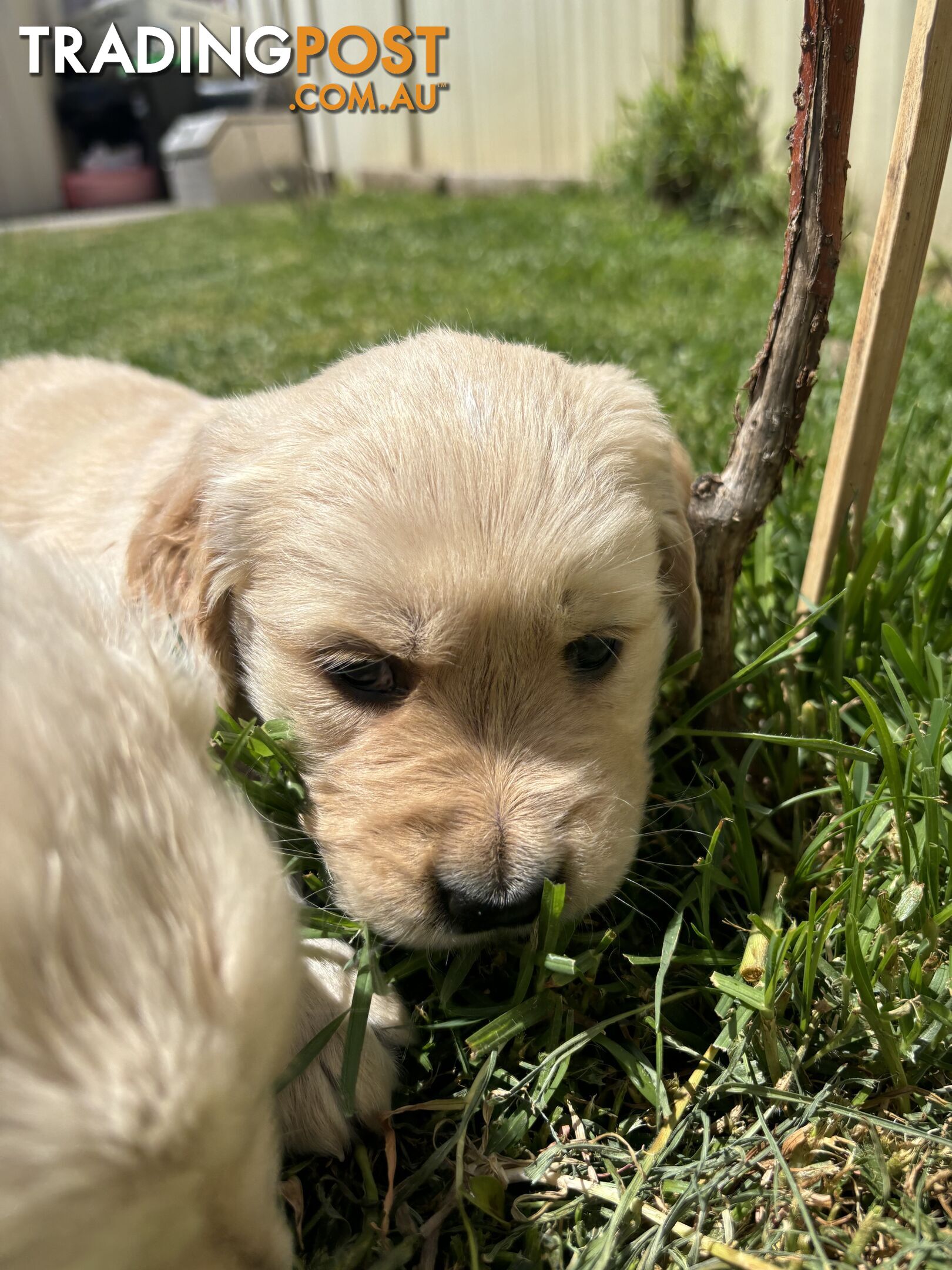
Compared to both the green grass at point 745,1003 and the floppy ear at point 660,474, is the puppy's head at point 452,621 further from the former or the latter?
the green grass at point 745,1003

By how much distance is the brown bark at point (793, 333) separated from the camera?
67.1 inches

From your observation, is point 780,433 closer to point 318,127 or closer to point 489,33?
point 489,33

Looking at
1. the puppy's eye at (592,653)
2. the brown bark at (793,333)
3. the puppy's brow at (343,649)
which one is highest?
the brown bark at (793,333)

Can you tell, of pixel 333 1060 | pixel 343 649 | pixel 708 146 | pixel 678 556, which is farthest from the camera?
pixel 708 146

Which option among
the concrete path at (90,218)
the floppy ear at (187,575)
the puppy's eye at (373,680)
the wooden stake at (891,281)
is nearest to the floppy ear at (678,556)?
the wooden stake at (891,281)

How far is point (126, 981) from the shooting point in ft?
3.32

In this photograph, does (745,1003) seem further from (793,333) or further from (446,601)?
(793,333)

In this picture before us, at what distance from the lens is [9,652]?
3.80 feet

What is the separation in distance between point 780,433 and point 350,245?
8.33 metres

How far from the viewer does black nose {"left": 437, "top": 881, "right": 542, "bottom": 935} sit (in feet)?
5.15

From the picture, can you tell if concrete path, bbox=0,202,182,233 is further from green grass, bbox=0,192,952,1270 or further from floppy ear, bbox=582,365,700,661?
green grass, bbox=0,192,952,1270

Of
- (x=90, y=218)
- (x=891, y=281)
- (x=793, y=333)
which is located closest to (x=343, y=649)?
(x=793, y=333)

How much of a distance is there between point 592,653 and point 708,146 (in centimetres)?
745

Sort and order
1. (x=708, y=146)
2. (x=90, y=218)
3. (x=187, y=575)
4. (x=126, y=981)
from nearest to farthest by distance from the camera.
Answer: (x=126, y=981) < (x=187, y=575) < (x=708, y=146) < (x=90, y=218)
